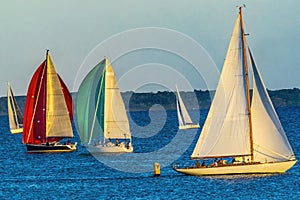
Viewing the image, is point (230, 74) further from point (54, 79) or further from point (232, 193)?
point (54, 79)

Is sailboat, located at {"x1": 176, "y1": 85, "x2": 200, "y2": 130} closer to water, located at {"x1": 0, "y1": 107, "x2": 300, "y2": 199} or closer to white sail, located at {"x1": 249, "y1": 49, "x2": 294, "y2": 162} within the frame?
water, located at {"x1": 0, "y1": 107, "x2": 300, "y2": 199}

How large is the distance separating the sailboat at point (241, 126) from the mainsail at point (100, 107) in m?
20.5

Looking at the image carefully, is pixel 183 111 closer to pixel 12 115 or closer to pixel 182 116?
pixel 182 116

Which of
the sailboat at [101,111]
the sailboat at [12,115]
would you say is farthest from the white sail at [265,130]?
the sailboat at [12,115]

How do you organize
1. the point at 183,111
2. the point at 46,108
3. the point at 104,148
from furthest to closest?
the point at 183,111
the point at 46,108
the point at 104,148

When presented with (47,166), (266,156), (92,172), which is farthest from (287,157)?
(47,166)

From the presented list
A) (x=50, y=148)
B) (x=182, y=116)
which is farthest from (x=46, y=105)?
(x=182, y=116)

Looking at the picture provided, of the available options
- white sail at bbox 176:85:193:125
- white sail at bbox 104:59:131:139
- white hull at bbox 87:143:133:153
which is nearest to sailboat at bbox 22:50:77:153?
white sail at bbox 104:59:131:139

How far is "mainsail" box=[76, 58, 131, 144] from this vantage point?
7331 centimetres

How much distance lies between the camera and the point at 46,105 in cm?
7900

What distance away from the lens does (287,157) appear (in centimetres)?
5344

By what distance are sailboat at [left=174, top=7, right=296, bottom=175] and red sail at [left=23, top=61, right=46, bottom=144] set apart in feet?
89.9

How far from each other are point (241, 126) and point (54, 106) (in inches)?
1116

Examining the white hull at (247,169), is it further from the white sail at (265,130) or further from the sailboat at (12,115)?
the sailboat at (12,115)
